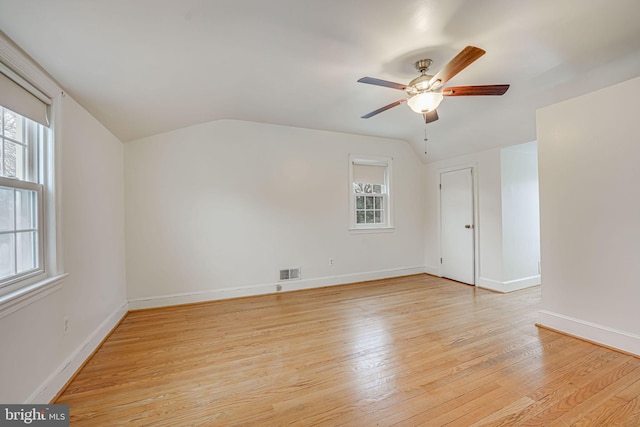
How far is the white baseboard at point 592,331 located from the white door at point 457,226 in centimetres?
161

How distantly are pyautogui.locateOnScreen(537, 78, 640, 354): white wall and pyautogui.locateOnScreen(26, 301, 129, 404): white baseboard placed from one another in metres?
4.23

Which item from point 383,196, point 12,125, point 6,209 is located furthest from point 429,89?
point 6,209

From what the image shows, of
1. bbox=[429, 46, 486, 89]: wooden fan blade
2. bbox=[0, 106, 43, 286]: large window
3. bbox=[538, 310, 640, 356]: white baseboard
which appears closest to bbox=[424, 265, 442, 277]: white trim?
bbox=[538, 310, 640, 356]: white baseboard

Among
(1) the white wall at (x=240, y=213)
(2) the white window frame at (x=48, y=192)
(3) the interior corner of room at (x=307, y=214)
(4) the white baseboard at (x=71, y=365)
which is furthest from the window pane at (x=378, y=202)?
(2) the white window frame at (x=48, y=192)

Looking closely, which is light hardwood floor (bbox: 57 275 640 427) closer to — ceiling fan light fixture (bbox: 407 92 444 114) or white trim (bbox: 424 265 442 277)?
white trim (bbox: 424 265 442 277)

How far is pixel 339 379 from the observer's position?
6.23 ft

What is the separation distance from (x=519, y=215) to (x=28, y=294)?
5498 mm

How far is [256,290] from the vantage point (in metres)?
3.85

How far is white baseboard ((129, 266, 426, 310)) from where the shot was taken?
337 centimetres

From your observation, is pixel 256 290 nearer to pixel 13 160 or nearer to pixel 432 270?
pixel 13 160

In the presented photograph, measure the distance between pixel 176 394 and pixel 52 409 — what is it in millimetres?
684

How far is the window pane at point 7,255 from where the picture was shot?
1.48 meters

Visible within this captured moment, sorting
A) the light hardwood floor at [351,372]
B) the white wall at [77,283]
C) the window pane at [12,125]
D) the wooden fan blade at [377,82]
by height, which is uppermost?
the wooden fan blade at [377,82]

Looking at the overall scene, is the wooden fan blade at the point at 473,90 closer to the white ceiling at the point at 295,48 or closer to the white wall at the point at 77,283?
the white ceiling at the point at 295,48
